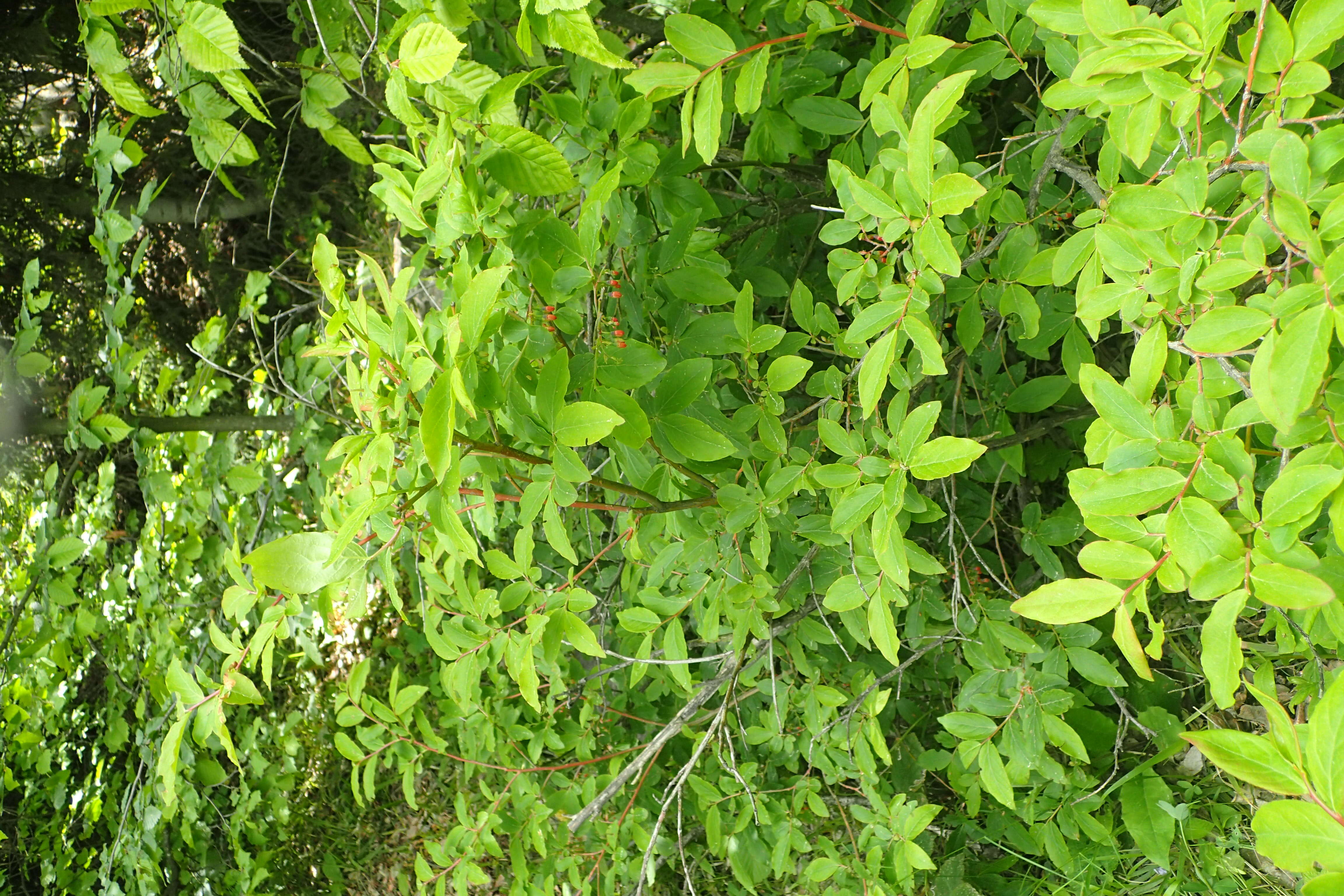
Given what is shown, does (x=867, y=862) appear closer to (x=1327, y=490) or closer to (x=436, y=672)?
(x=1327, y=490)

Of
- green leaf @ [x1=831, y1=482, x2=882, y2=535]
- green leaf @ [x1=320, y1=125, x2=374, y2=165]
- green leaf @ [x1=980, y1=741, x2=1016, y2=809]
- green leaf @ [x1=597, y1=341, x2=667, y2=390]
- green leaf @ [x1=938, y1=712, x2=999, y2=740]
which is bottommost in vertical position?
green leaf @ [x1=980, y1=741, x2=1016, y2=809]

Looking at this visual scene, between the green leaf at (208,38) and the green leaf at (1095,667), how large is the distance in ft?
3.93

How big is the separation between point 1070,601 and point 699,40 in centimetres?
60

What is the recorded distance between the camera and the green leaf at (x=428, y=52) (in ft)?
2.15

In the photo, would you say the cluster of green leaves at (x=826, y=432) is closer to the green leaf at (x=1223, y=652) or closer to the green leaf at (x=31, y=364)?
the green leaf at (x=1223, y=652)

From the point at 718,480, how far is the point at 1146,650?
51cm

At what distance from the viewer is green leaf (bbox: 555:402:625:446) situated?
62 centimetres

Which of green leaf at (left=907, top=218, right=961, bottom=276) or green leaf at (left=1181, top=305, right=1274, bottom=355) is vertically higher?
green leaf at (left=1181, top=305, right=1274, bottom=355)

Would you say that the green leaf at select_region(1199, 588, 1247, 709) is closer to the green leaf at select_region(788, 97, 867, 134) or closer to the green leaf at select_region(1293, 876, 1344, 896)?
the green leaf at select_region(1293, 876, 1344, 896)

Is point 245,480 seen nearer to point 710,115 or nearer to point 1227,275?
point 710,115

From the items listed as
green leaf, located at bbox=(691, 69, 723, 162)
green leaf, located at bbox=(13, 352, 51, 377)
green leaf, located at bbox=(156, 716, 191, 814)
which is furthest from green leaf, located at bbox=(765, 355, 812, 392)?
green leaf, located at bbox=(13, 352, 51, 377)

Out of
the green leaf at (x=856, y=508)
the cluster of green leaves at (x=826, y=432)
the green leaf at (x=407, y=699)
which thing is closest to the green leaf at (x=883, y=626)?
the cluster of green leaves at (x=826, y=432)

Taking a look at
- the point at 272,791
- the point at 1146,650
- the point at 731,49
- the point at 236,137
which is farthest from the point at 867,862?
the point at 272,791

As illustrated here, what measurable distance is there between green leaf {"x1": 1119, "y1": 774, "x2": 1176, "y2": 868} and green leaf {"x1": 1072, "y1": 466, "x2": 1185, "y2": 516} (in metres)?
0.94
